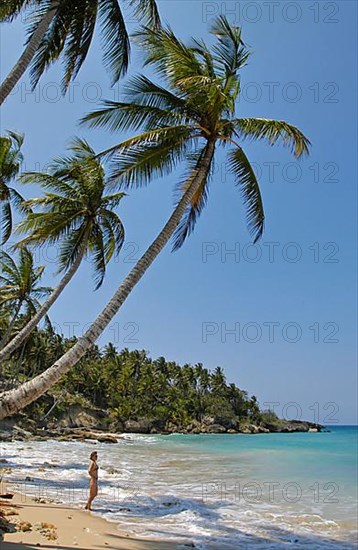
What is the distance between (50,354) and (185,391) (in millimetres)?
32279

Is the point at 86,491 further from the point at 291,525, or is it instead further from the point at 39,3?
the point at 39,3

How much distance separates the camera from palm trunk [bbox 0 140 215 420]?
21.6ft

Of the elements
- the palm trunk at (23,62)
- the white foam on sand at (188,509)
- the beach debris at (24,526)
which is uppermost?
the palm trunk at (23,62)

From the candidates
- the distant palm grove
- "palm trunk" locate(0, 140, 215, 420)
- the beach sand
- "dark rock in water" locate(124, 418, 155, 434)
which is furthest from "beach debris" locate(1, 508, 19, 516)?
"dark rock in water" locate(124, 418, 155, 434)

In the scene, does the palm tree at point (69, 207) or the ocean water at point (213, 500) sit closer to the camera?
the ocean water at point (213, 500)

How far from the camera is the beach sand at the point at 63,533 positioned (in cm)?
779

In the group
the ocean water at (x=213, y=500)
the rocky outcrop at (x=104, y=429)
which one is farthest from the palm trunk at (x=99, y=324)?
the rocky outcrop at (x=104, y=429)

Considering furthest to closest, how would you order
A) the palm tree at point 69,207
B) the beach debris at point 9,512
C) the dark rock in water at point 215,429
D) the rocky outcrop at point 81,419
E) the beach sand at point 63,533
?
the dark rock in water at point 215,429 → the rocky outcrop at point 81,419 → the palm tree at point 69,207 → the beach debris at point 9,512 → the beach sand at point 63,533

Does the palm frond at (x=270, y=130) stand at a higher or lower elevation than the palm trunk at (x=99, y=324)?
higher

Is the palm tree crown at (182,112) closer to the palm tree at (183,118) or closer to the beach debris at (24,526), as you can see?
the palm tree at (183,118)

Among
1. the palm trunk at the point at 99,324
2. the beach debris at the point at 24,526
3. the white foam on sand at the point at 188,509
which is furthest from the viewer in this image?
the white foam on sand at the point at 188,509

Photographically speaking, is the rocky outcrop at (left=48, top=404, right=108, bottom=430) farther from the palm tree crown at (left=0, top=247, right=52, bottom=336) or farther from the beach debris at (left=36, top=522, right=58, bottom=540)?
the beach debris at (left=36, top=522, right=58, bottom=540)

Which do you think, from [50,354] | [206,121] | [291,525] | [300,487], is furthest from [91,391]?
[206,121]

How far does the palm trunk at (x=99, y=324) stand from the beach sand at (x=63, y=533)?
2241 millimetres
